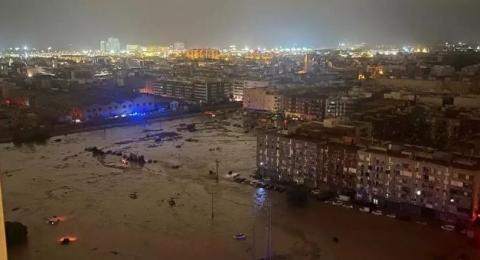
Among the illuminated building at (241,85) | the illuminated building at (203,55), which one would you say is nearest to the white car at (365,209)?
the illuminated building at (241,85)

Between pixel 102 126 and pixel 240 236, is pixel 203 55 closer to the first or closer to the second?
pixel 102 126

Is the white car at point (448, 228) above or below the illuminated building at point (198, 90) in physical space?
below

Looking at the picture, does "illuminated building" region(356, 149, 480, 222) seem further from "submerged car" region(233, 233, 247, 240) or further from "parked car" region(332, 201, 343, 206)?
"submerged car" region(233, 233, 247, 240)

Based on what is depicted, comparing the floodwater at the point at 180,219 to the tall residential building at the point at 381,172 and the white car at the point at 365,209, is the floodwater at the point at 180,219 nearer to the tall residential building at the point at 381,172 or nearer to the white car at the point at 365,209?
the white car at the point at 365,209

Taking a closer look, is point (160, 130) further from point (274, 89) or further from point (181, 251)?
point (181, 251)

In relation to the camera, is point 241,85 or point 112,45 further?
point 112,45

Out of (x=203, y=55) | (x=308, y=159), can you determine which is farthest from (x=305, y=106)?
(x=203, y=55)

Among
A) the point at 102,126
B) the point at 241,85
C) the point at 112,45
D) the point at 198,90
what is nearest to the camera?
the point at 102,126

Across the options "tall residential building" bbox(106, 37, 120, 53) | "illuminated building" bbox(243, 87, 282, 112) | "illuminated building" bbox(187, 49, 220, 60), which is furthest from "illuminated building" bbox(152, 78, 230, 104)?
"tall residential building" bbox(106, 37, 120, 53)

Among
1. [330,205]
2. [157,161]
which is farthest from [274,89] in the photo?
[330,205]
